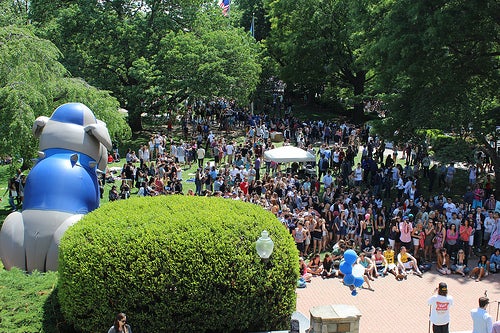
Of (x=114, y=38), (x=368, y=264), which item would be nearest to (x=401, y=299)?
(x=368, y=264)

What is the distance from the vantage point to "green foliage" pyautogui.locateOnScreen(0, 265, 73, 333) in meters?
9.25

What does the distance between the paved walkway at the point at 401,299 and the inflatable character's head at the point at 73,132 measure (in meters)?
6.41

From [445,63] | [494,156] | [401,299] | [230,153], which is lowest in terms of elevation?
[401,299]

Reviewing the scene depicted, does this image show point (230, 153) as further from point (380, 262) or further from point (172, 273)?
point (172, 273)

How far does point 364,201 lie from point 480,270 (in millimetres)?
4411

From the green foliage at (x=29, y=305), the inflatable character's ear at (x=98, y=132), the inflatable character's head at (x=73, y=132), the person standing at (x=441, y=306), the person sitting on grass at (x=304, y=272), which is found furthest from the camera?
the person sitting on grass at (x=304, y=272)

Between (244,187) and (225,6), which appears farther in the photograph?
(225,6)

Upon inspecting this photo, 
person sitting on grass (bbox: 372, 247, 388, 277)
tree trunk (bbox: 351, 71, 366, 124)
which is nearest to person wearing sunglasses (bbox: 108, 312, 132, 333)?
person sitting on grass (bbox: 372, 247, 388, 277)

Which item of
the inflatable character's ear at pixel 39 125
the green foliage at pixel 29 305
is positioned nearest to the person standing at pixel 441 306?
the green foliage at pixel 29 305

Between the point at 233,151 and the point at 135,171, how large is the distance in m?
5.62

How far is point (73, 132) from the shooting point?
44.1 ft

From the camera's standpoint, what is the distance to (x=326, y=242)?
17438 millimetres

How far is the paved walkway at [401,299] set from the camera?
12727 mm

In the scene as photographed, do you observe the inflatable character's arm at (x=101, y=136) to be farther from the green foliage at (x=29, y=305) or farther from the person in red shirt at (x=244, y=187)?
the person in red shirt at (x=244, y=187)
